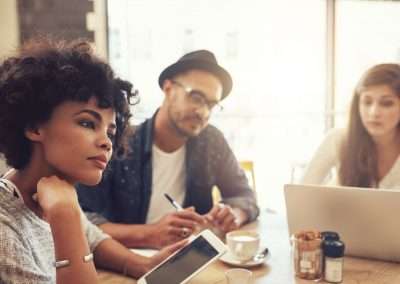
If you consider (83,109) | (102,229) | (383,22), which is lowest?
(102,229)

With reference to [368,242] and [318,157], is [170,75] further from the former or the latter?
[368,242]

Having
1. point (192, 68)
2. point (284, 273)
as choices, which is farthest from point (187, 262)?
point (192, 68)

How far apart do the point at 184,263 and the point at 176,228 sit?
11.6 inches

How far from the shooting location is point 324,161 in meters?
2.15

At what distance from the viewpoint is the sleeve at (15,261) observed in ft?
2.93

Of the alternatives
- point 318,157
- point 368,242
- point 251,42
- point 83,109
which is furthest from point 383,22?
point 83,109

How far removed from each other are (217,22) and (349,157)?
224cm

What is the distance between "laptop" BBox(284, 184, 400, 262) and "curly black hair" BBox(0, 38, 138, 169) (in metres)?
0.64

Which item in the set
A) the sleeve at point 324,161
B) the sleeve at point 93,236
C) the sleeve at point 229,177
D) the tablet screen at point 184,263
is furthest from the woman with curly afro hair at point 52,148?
the sleeve at point 324,161

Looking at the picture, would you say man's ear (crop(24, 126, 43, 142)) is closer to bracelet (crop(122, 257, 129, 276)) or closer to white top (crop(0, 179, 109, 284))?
white top (crop(0, 179, 109, 284))

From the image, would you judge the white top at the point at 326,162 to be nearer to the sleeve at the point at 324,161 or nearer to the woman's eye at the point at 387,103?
the sleeve at the point at 324,161

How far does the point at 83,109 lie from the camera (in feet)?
3.36

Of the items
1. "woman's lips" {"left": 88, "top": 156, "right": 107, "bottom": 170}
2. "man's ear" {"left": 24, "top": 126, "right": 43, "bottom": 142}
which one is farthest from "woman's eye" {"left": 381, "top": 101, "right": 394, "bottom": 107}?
"man's ear" {"left": 24, "top": 126, "right": 43, "bottom": 142}

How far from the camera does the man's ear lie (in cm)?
101
